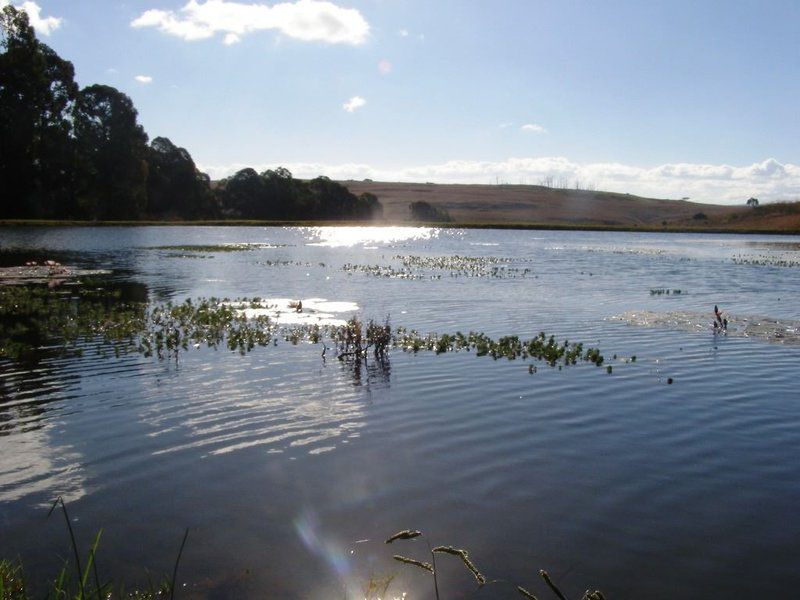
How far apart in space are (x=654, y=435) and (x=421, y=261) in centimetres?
4742

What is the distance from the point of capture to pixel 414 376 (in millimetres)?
17594

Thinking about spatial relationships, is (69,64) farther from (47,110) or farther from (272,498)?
(272,498)

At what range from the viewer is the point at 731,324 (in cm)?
2695

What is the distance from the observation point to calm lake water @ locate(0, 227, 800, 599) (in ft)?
26.7

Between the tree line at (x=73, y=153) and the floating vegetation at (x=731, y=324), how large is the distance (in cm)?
9570

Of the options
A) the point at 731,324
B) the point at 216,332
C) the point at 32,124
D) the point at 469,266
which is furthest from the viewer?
the point at 32,124

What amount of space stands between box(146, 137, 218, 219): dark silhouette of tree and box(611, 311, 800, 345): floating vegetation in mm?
116890

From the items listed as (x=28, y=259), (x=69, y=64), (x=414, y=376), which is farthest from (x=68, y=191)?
(x=414, y=376)

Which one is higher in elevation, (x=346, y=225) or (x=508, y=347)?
(x=346, y=225)

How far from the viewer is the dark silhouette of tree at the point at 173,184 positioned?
131000 mm

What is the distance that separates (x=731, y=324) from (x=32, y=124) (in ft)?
325

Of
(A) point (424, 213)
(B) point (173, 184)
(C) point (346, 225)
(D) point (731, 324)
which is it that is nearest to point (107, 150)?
(B) point (173, 184)

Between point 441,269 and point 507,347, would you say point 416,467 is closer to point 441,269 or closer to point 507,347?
point 507,347

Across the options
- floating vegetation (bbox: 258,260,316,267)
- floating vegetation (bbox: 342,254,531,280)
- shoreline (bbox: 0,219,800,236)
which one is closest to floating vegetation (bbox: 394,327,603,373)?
floating vegetation (bbox: 342,254,531,280)
